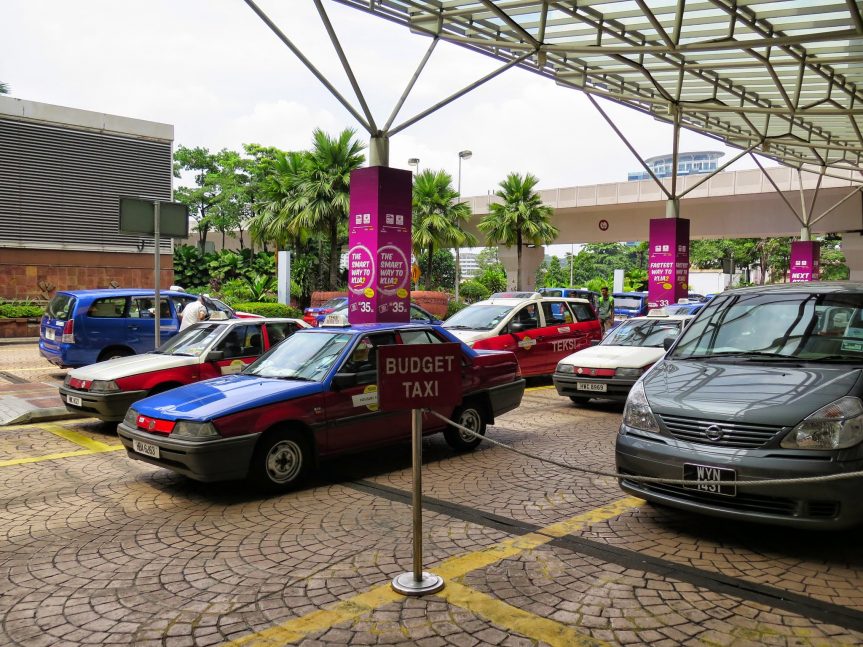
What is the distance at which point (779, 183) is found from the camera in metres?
31.0

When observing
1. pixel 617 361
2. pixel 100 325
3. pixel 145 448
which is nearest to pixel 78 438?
pixel 145 448

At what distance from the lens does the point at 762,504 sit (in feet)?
14.4

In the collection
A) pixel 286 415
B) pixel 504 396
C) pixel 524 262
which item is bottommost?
pixel 504 396

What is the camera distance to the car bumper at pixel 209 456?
5598mm

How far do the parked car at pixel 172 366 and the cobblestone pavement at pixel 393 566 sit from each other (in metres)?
1.53

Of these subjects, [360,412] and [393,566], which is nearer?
[393,566]

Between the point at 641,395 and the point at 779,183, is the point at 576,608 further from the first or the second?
the point at 779,183

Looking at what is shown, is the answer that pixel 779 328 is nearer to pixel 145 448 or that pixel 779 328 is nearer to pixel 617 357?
pixel 617 357

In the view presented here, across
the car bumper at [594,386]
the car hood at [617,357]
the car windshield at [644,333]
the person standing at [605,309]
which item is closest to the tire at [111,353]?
the car bumper at [594,386]

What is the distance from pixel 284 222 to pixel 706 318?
2613cm

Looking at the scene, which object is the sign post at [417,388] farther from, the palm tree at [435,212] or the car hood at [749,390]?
the palm tree at [435,212]

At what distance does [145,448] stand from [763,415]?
477 centimetres

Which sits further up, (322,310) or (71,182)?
(71,182)

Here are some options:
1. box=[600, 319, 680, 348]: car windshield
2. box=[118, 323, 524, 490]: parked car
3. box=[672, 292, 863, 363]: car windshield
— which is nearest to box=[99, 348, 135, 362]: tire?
box=[118, 323, 524, 490]: parked car
